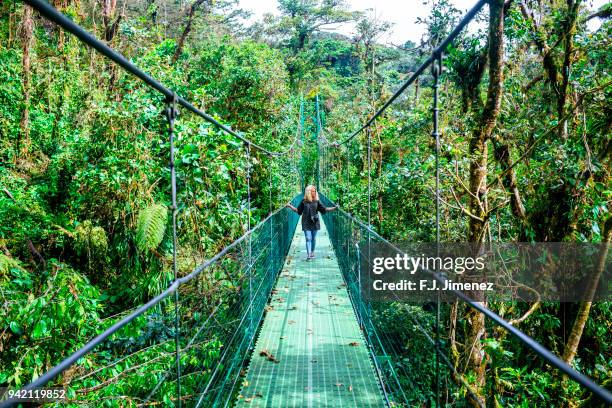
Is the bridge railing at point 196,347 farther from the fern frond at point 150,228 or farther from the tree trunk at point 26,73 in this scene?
the tree trunk at point 26,73

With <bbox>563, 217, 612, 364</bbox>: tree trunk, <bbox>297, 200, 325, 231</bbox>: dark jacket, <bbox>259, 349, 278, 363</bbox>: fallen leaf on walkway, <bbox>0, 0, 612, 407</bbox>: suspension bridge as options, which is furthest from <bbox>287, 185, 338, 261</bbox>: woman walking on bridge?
<bbox>563, 217, 612, 364</bbox>: tree trunk

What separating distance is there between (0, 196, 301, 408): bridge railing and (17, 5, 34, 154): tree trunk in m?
2.68

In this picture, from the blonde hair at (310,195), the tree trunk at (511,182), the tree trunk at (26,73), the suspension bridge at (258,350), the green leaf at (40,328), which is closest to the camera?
the suspension bridge at (258,350)

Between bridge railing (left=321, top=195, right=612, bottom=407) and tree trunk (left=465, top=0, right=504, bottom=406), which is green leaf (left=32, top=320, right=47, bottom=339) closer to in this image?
bridge railing (left=321, top=195, right=612, bottom=407)

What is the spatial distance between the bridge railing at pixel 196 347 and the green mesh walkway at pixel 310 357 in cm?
12

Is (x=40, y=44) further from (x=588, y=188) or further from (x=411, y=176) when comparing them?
(x=588, y=188)

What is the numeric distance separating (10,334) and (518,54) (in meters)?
4.26

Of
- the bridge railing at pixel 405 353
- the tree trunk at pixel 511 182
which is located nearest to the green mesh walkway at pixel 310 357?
the bridge railing at pixel 405 353

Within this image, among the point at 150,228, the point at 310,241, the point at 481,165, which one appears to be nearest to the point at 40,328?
the point at 150,228

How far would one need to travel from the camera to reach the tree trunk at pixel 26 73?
169 inches

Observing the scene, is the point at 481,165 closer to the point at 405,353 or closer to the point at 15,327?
the point at 405,353

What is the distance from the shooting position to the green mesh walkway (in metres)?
2.06

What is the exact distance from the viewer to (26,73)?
4473mm

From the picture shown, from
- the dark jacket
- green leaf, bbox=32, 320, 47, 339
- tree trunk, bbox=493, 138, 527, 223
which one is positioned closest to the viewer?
green leaf, bbox=32, 320, 47, 339
